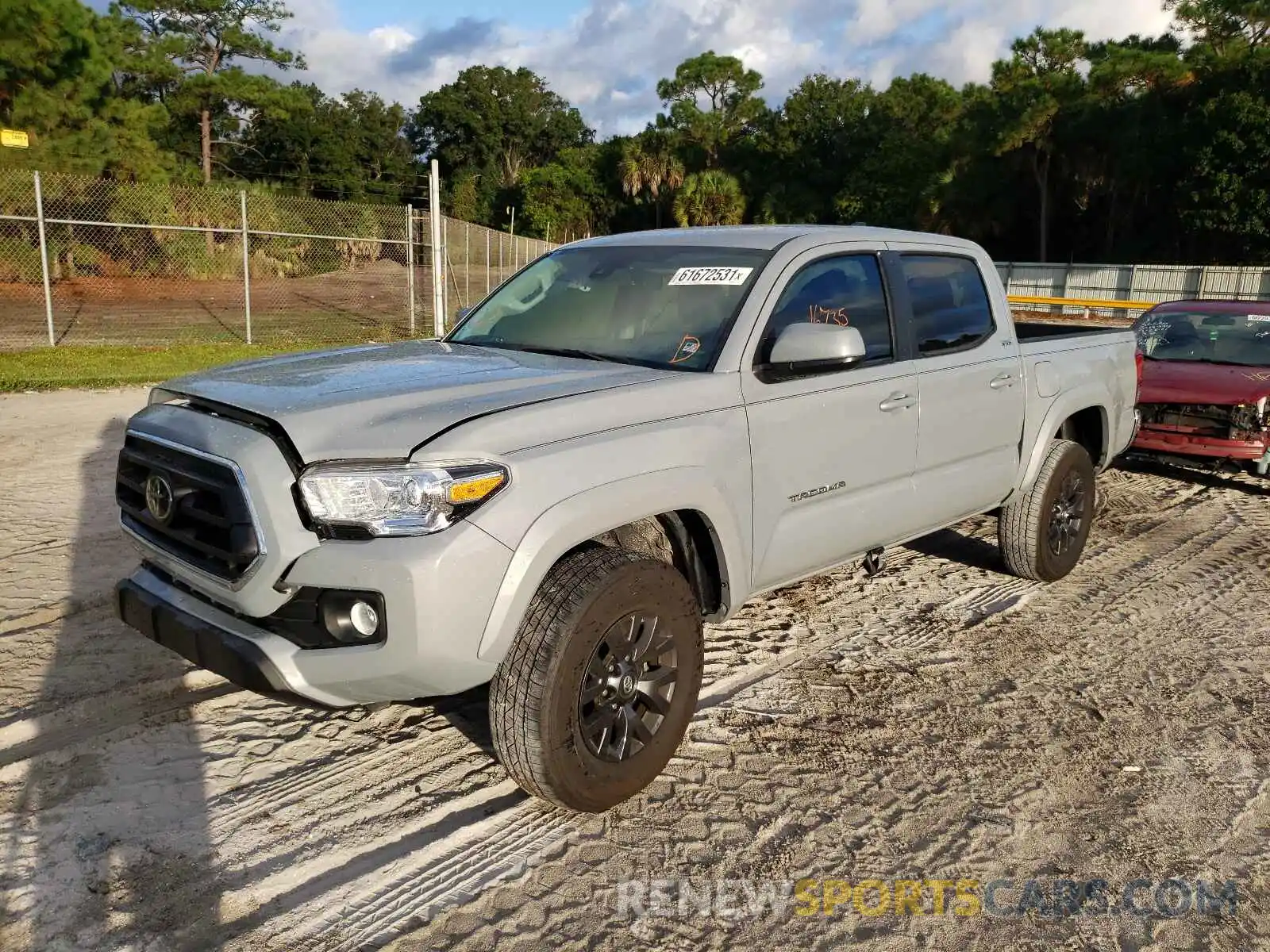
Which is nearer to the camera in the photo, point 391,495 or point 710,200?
point 391,495

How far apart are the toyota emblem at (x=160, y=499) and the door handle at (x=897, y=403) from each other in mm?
2674

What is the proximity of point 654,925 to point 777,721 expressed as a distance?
131 centimetres

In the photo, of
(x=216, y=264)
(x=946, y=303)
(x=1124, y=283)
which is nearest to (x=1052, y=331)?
(x=946, y=303)

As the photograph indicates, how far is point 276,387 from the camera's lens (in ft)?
10.7

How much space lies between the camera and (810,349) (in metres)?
3.59

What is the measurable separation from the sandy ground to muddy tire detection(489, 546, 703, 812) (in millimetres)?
202

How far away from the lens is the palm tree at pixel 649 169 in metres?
62.0

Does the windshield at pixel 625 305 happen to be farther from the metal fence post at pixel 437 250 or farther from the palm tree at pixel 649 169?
the palm tree at pixel 649 169

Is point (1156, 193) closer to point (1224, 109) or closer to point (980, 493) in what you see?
point (1224, 109)

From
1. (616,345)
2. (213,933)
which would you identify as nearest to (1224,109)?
(616,345)

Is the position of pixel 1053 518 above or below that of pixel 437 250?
below

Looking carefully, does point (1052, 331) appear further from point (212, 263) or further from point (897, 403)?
point (212, 263)

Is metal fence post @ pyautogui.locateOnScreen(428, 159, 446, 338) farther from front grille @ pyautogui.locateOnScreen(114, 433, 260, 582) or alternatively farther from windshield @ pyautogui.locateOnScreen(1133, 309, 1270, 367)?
front grille @ pyautogui.locateOnScreen(114, 433, 260, 582)

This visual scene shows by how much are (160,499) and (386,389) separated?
79 cm
